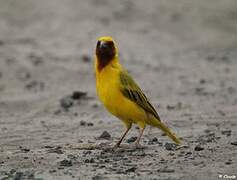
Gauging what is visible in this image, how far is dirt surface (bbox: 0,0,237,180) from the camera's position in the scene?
7844 mm

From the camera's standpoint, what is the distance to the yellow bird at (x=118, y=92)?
27.5 ft

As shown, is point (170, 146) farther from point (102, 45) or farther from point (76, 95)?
point (76, 95)

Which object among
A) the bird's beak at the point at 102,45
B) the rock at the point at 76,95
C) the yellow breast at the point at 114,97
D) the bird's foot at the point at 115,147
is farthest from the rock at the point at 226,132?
the rock at the point at 76,95

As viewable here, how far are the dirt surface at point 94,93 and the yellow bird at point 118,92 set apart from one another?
333 millimetres

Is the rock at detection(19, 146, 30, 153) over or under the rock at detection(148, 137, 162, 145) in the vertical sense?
under

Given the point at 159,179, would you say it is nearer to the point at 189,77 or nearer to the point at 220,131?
the point at 220,131

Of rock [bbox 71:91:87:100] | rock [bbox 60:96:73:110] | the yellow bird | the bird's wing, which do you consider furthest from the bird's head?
rock [bbox 71:91:87:100]

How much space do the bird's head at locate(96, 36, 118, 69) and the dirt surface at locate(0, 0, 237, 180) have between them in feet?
2.88

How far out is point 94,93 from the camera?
1331cm

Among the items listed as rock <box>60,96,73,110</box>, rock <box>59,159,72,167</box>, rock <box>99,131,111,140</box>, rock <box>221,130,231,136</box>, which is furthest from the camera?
rock <box>60,96,73,110</box>

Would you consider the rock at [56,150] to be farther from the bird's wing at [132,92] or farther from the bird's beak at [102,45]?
the bird's beak at [102,45]

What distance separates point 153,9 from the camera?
69.0 feet

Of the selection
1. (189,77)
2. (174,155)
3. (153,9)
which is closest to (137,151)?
(174,155)

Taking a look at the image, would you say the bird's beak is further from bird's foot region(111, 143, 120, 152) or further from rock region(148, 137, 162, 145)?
rock region(148, 137, 162, 145)
